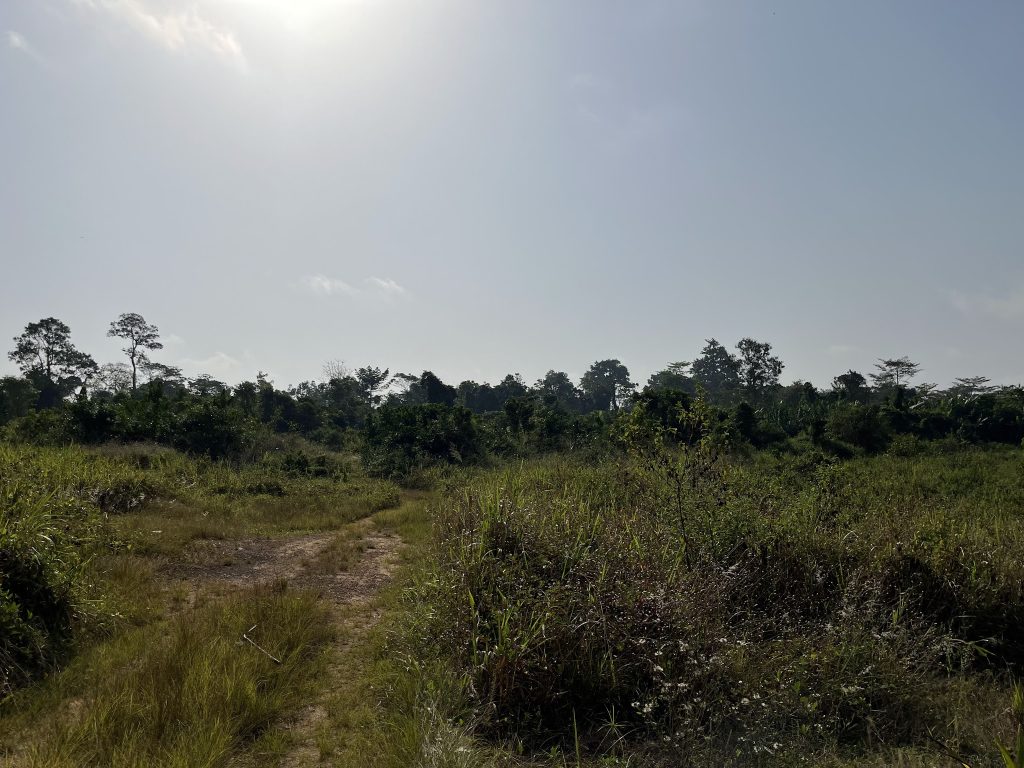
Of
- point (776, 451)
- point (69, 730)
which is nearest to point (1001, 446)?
point (776, 451)

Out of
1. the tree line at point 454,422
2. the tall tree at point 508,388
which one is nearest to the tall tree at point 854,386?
the tree line at point 454,422

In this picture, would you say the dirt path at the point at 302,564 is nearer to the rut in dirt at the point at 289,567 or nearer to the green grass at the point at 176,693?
the rut in dirt at the point at 289,567

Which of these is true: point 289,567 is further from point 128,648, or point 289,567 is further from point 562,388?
point 562,388

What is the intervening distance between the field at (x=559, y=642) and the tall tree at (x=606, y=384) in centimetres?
6372

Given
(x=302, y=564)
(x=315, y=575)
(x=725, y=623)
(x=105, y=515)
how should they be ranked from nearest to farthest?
(x=725, y=623)
(x=315, y=575)
(x=105, y=515)
(x=302, y=564)

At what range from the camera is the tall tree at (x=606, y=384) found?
73.7m

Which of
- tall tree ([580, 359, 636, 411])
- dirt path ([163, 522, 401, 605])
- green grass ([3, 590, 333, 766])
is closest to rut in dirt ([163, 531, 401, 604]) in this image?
dirt path ([163, 522, 401, 605])

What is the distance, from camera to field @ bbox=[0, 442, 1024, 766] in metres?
3.38

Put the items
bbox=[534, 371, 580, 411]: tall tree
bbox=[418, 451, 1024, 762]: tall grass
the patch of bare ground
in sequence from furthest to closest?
1. bbox=[534, 371, 580, 411]: tall tree
2. the patch of bare ground
3. bbox=[418, 451, 1024, 762]: tall grass

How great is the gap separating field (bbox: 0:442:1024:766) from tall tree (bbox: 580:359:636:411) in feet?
209

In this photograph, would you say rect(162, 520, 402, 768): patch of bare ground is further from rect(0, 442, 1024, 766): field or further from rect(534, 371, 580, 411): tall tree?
rect(534, 371, 580, 411): tall tree

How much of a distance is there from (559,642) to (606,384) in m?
76.6

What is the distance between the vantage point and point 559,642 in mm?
3871

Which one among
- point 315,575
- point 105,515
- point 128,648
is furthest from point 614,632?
point 105,515
